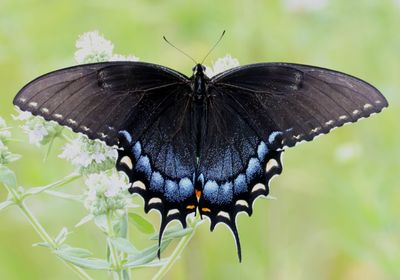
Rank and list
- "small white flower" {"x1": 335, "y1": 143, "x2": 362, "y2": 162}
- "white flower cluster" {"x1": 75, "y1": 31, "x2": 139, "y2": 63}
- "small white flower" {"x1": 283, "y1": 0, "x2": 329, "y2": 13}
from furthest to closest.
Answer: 1. "small white flower" {"x1": 283, "y1": 0, "x2": 329, "y2": 13}
2. "small white flower" {"x1": 335, "y1": 143, "x2": 362, "y2": 162}
3. "white flower cluster" {"x1": 75, "y1": 31, "x2": 139, "y2": 63}

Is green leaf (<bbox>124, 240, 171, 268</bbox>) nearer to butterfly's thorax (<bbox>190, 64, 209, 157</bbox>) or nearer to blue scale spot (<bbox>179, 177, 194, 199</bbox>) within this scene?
blue scale spot (<bbox>179, 177, 194, 199</bbox>)

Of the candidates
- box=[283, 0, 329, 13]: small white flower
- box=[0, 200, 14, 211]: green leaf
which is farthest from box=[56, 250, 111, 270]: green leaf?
box=[283, 0, 329, 13]: small white flower

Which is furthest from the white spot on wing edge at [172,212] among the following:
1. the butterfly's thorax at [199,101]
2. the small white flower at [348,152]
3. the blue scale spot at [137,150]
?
the small white flower at [348,152]

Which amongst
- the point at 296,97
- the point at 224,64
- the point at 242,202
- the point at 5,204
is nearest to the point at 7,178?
→ the point at 5,204

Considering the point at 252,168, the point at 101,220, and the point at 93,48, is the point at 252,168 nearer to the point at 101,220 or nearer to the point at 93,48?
the point at 101,220

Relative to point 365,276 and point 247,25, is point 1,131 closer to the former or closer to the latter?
point 247,25

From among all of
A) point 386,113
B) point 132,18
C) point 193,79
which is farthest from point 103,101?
point 386,113

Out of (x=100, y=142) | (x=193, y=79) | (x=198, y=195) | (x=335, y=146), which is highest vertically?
(x=335, y=146)
